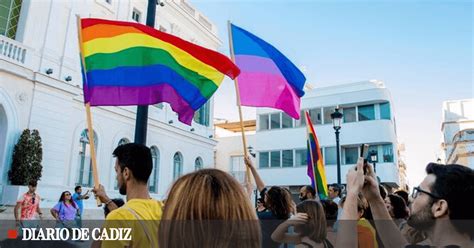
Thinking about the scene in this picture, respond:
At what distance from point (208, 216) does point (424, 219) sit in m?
1.33

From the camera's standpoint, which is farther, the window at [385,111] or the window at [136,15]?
the window at [385,111]

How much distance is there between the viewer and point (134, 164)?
117 inches

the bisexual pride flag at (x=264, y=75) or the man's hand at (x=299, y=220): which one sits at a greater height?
the bisexual pride flag at (x=264, y=75)

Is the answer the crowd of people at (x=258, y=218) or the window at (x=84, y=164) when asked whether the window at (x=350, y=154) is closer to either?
the window at (x=84, y=164)

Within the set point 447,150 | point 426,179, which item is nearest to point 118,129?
point 426,179

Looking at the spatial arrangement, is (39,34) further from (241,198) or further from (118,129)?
(241,198)

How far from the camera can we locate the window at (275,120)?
28.7m

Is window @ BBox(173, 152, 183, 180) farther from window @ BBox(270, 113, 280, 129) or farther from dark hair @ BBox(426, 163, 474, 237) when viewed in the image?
dark hair @ BBox(426, 163, 474, 237)

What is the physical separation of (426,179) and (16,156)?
39.5 feet

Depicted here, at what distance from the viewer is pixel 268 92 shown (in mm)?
6863

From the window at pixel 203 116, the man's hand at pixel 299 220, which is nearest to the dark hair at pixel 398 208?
the man's hand at pixel 299 220

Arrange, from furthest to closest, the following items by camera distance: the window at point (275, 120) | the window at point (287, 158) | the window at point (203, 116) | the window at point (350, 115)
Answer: the window at point (275, 120) → the window at point (287, 158) → the window at point (350, 115) → the window at point (203, 116)

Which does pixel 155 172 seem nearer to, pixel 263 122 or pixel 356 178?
pixel 263 122

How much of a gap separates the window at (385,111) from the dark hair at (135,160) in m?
24.1
